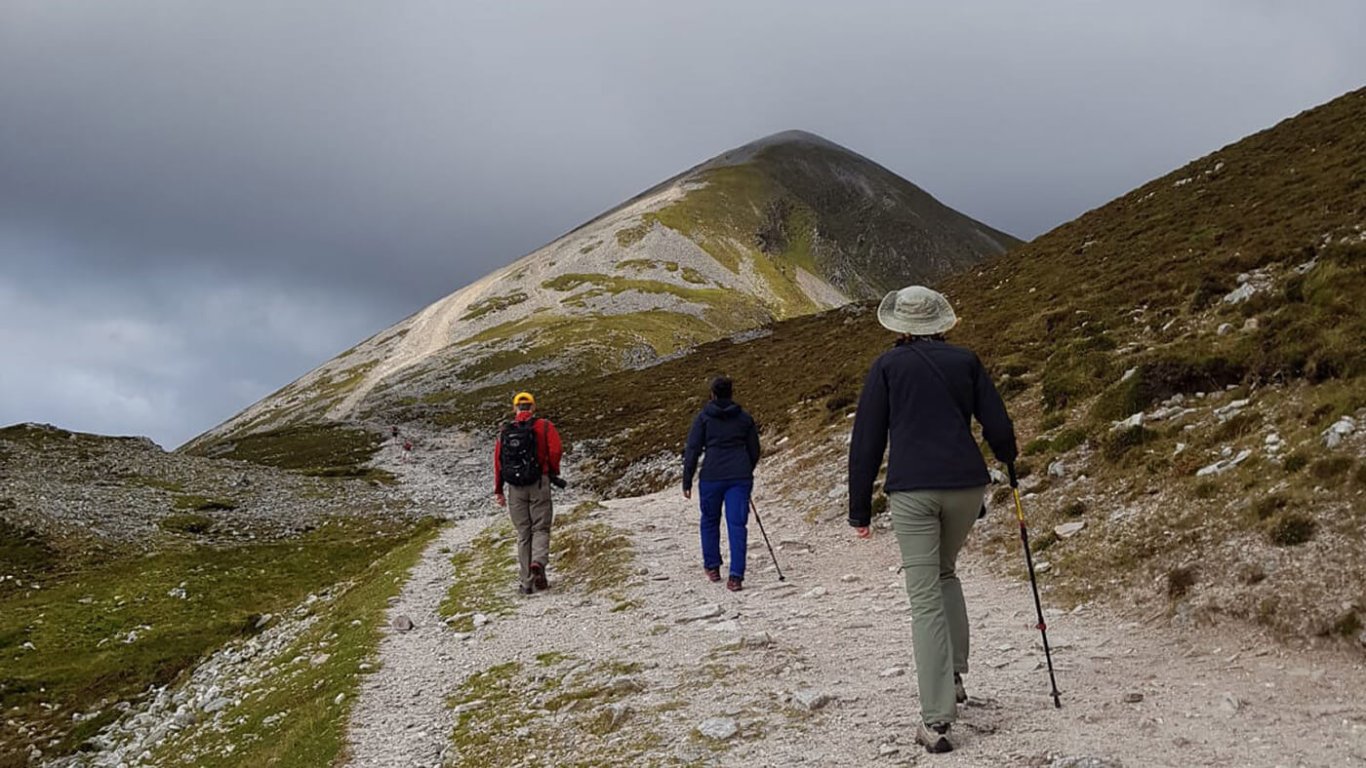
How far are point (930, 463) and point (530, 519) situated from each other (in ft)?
39.1

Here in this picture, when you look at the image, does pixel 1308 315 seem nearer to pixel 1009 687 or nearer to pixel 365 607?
pixel 1009 687

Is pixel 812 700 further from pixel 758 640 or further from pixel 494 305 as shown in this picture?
pixel 494 305

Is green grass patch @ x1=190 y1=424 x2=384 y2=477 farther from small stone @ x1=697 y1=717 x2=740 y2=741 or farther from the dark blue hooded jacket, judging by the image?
small stone @ x1=697 y1=717 x2=740 y2=741

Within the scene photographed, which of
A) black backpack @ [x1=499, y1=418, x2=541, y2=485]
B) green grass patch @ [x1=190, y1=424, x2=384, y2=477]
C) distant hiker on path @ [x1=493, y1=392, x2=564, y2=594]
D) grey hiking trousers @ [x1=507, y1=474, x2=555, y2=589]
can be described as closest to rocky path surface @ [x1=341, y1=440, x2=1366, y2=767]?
grey hiking trousers @ [x1=507, y1=474, x2=555, y2=589]

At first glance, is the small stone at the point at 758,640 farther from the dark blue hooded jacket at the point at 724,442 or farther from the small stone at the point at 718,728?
the dark blue hooded jacket at the point at 724,442

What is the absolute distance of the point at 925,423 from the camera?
23.2ft

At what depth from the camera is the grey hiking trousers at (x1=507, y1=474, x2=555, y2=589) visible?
1706 cm

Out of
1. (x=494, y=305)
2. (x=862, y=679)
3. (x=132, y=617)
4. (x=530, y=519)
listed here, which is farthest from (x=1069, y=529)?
(x=494, y=305)

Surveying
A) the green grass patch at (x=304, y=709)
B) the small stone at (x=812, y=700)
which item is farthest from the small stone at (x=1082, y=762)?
the green grass patch at (x=304, y=709)

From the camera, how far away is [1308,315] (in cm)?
1599

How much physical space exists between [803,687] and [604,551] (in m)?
11.4

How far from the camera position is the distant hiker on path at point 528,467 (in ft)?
54.9

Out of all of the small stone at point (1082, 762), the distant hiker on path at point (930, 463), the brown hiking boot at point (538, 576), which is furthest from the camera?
the brown hiking boot at point (538, 576)

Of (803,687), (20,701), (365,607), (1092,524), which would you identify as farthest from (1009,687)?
(20,701)
